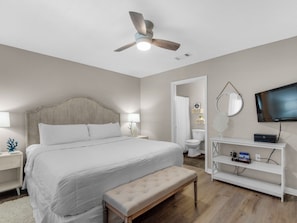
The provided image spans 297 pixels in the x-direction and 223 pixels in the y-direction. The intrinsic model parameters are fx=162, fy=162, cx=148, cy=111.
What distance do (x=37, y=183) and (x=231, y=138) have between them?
3.17 m

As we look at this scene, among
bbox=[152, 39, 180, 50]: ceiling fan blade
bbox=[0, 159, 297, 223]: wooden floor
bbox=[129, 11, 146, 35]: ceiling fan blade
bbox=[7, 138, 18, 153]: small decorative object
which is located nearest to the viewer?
bbox=[129, 11, 146, 35]: ceiling fan blade

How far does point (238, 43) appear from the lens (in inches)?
108

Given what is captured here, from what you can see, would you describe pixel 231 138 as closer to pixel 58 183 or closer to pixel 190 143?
pixel 190 143

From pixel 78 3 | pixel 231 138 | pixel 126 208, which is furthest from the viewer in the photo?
pixel 231 138

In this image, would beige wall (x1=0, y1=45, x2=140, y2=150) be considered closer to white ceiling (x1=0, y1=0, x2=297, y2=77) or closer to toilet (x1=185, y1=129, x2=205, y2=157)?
white ceiling (x1=0, y1=0, x2=297, y2=77)

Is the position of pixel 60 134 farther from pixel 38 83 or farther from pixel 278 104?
pixel 278 104

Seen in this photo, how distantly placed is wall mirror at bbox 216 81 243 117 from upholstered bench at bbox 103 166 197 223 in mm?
1659

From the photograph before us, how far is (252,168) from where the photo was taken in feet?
8.36

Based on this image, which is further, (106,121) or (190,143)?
(190,143)

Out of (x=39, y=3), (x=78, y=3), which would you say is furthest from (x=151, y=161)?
(x=39, y=3)

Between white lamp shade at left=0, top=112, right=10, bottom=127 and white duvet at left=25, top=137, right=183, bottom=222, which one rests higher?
white lamp shade at left=0, top=112, right=10, bottom=127

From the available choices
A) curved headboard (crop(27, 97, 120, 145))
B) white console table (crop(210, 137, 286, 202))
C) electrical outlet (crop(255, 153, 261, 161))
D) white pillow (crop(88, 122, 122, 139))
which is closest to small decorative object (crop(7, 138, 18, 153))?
curved headboard (crop(27, 97, 120, 145))

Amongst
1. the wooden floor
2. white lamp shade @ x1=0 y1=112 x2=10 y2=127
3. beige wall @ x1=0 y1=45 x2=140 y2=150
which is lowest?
the wooden floor

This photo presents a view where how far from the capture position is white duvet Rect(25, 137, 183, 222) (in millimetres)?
1469
